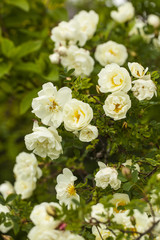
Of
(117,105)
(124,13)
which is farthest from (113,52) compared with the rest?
(117,105)

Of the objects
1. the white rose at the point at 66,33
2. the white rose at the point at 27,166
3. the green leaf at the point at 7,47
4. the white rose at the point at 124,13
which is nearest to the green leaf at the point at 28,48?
the green leaf at the point at 7,47

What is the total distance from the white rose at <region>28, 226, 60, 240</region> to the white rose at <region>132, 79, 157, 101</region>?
1.66ft

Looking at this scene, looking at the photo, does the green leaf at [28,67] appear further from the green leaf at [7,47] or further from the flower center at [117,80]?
the flower center at [117,80]

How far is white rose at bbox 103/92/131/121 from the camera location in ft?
3.35

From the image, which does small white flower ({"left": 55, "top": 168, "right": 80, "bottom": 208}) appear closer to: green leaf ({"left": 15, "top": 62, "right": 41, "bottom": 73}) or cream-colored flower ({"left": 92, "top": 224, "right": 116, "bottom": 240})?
cream-colored flower ({"left": 92, "top": 224, "right": 116, "bottom": 240})

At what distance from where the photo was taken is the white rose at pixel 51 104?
1.04 meters

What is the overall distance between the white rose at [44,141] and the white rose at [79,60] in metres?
0.50

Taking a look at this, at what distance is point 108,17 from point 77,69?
40.6 inches

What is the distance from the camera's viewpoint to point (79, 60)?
1.43 meters

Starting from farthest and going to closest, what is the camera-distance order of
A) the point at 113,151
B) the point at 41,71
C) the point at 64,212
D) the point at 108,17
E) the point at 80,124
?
1. the point at 108,17
2. the point at 41,71
3. the point at 113,151
4. the point at 80,124
5. the point at 64,212

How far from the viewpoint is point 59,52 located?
1479mm

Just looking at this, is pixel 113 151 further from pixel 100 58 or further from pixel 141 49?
pixel 141 49

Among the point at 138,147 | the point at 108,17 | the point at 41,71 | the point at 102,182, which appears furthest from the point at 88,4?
the point at 102,182

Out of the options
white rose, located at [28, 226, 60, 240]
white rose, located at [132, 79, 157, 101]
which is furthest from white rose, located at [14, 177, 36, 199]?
white rose, located at [132, 79, 157, 101]
